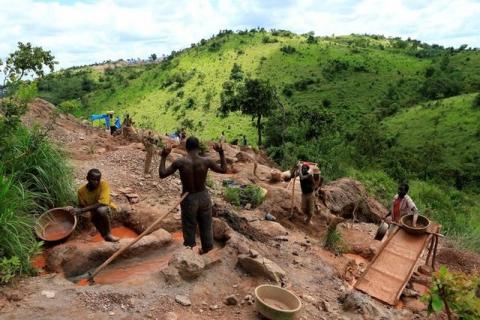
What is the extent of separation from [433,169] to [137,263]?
3179cm

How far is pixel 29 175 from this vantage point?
6102mm

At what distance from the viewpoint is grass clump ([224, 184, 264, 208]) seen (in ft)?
28.6

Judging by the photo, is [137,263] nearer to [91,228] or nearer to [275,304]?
[91,228]

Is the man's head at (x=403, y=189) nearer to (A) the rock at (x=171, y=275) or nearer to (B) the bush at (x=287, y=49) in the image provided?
(A) the rock at (x=171, y=275)

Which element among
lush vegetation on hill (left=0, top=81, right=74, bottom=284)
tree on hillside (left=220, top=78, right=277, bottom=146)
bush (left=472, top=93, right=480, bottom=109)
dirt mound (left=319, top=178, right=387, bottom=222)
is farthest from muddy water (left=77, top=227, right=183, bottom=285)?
bush (left=472, top=93, right=480, bottom=109)

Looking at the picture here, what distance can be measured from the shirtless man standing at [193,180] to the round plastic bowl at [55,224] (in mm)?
1582

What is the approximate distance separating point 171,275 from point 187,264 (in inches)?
8.5

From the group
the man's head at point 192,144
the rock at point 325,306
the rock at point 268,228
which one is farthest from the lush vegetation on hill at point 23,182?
the rock at point 325,306

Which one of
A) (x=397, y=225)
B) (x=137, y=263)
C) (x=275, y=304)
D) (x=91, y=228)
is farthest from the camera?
(x=397, y=225)

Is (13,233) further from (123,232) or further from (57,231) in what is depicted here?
(123,232)

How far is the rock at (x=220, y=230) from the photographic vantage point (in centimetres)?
633

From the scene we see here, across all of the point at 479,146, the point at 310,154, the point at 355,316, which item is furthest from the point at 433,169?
the point at 355,316

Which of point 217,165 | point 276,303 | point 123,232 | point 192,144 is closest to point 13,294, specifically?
point 192,144

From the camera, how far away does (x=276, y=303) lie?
Answer: 4840 millimetres
